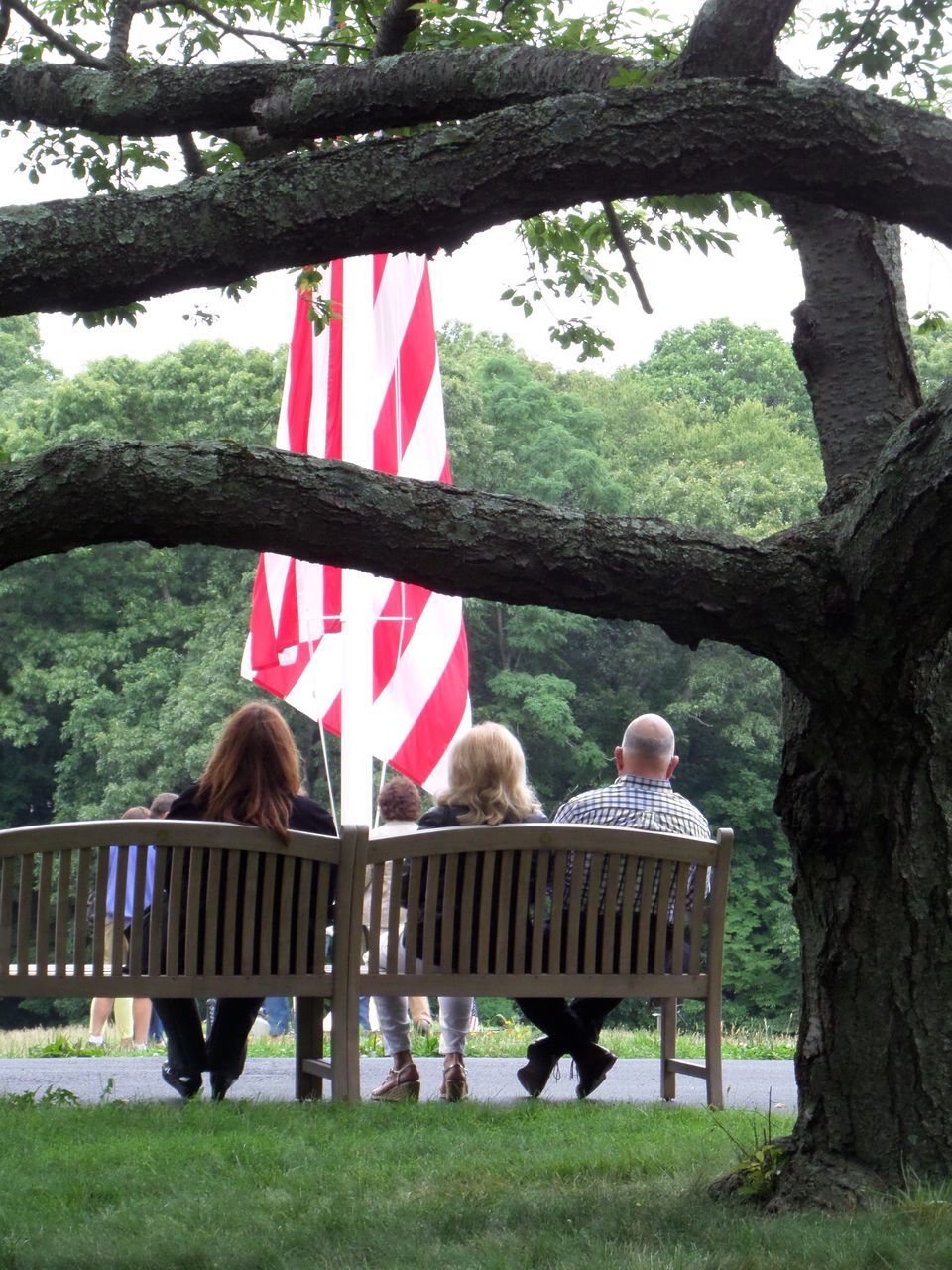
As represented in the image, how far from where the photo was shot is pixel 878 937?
3729mm

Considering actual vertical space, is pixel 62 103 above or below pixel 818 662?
above

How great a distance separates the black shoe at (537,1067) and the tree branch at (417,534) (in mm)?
2532

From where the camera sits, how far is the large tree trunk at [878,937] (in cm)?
362

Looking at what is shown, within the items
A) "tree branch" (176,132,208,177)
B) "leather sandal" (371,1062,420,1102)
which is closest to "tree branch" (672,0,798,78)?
"tree branch" (176,132,208,177)

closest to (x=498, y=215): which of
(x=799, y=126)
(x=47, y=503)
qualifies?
(x=799, y=126)

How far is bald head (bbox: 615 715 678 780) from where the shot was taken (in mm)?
5977

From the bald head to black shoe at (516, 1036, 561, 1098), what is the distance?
107 centimetres

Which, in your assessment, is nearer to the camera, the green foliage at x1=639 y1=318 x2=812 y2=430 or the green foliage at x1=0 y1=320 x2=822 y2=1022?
the green foliage at x1=0 y1=320 x2=822 y2=1022

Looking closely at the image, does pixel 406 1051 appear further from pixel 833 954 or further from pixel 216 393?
pixel 216 393

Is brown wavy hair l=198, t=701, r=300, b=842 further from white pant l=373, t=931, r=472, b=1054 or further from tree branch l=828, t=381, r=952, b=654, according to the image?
tree branch l=828, t=381, r=952, b=654

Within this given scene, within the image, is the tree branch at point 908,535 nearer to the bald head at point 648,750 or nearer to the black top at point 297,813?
the bald head at point 648,750

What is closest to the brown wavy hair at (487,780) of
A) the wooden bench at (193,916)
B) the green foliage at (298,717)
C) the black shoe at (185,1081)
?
the wooden bench at (193,916)

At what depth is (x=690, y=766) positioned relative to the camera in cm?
3381

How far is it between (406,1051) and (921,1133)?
2589 millimetres
